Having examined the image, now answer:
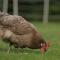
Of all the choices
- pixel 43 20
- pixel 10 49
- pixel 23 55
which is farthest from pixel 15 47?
pixel 43 20

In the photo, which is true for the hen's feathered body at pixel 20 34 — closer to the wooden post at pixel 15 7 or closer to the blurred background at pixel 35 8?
the wooden post at pixel 15 7

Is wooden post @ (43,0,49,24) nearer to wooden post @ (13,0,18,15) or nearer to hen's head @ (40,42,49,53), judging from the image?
wooden post @ (13,0,18,15)

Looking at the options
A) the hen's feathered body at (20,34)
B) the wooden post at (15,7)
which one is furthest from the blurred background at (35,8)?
the hen's feathered body at (20,34)

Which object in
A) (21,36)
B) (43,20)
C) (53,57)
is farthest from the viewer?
(43,20)

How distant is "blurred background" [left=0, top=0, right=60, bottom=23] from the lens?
28.5 meters

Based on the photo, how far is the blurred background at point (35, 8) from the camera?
28453mm

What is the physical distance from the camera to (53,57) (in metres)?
9.31

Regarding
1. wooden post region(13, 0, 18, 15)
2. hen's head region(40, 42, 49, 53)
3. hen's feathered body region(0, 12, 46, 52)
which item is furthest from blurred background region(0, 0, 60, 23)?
hen's head region(40, 42, 49, 53)

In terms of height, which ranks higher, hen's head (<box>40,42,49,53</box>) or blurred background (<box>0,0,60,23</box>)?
blurred background (<box>0,0,60,23</box>)

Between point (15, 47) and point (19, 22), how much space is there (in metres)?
0.68

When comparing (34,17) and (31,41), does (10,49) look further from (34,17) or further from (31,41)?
(34,17)

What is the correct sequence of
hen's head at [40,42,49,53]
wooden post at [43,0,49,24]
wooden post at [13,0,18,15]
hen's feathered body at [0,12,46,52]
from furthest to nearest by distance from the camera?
wooden post at [43,0,49,24]
wooden post at [13,0,18,15]
hen's feathered body at [0,12,46,52]
hen's head at [40,42,49,53]

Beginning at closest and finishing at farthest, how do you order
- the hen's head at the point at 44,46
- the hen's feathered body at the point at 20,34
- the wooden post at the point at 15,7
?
the hen's head at the point at 44,46
the hen's feathered body at the point at 20,34
the wooden post at the point at 15,7

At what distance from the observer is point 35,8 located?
30219 millimetres
